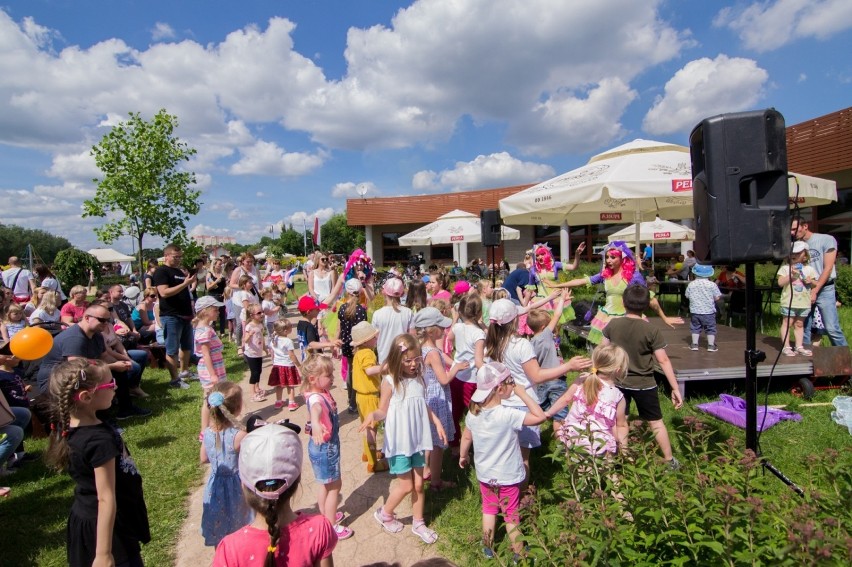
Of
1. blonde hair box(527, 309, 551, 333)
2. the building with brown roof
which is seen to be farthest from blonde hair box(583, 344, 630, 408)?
the building with brown roof

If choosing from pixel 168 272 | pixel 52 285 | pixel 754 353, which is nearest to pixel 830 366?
pixel 754 353

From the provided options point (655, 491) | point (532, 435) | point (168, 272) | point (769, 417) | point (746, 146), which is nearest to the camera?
point (655, 491)

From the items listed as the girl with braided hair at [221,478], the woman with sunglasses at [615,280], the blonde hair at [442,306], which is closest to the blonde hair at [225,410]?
the girl with braided hair at [221,478]

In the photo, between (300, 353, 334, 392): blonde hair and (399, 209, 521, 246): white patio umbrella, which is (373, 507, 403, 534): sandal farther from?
(399, 209, 521, 246): white patio umbrella

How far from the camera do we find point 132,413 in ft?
19.3

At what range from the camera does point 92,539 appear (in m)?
2.18

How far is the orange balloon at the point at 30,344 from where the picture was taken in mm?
3584

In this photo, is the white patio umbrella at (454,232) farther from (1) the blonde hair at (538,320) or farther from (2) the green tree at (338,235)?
(2) the green tree at (338,235)

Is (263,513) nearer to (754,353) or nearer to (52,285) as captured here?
(754,353)

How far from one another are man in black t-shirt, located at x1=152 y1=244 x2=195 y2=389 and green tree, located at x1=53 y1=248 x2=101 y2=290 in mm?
21241

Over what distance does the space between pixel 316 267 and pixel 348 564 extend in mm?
6064

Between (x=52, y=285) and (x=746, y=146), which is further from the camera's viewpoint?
(x=52, y=285)

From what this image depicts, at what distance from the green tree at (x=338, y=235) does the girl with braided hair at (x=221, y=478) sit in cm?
7119

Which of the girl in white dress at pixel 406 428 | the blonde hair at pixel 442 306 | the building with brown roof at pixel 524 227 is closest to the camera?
the girl in white dress at pixel 406 428
